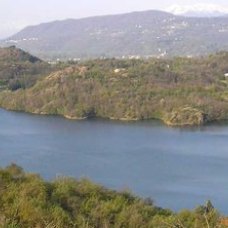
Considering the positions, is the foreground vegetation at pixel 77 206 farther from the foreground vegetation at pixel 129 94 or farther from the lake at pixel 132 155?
the foreground vegetation at pixel 129 94

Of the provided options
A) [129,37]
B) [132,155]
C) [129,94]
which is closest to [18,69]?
[129,94]

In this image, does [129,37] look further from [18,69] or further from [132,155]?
[132,155]

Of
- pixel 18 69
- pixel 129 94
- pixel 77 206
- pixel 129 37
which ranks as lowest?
pixel 129 37

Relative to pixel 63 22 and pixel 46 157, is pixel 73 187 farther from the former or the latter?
pixel 63 22

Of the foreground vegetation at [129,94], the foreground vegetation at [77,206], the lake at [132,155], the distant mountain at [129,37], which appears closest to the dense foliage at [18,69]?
the foreground vegetation at [129,94]

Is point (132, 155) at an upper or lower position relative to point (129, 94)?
lower

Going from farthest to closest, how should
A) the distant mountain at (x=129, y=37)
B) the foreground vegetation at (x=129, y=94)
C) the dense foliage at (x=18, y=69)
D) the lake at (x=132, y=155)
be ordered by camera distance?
the distant mountain at (x=129, y=37)
the dense foliage at (x=18, y=69)
the foreground vegetation at (x=129, y=94)
the lake at (x=132, y=155)

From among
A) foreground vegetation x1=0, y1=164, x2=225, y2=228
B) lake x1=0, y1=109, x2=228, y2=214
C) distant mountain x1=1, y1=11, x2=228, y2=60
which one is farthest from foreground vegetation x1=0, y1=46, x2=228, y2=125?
distant mountain x1=1, y1=11, x2=228, y2=60
